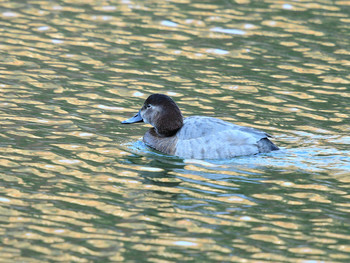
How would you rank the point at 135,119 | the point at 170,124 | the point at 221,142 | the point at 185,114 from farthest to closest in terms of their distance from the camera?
the point at 185,114 < the point at 135,119 < the point at 170,124 < the point at 221,142

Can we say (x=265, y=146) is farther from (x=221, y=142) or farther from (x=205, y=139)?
(x=205, y=139)

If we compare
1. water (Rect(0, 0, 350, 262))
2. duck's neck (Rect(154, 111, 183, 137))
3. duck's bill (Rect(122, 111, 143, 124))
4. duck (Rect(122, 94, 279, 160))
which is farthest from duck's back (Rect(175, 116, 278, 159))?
duck's bill (Rect(122, 111, 143, 124))

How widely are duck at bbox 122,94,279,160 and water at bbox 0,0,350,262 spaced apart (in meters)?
0.19

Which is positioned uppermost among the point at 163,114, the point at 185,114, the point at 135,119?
the point at 163,114

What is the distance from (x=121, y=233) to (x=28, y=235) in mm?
1017

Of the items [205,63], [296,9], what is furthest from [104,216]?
[296,9]

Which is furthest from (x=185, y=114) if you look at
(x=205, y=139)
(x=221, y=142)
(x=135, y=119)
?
(x=221, y=142)

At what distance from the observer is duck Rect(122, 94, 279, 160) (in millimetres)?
11148

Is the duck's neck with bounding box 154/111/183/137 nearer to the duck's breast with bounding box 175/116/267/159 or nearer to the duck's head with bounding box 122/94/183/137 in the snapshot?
the duck's head with bounding box 122/94/183/137

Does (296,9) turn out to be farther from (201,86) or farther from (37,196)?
(37,196)

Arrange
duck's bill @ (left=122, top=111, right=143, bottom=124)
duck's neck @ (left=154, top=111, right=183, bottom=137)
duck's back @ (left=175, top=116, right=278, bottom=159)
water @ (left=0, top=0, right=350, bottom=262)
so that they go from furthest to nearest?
duck's bill @ (left=122, top=111, right=143, bottom=124) < duck's neck @ (left=154, top=111, right=183, bottom=137) < duck's back @ (left=175, top=116, right=278, bottom=159) < water @ (left=0, top=0, right=350, bottom=262)

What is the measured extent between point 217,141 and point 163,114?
1.13 m

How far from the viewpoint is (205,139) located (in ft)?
A: 36.8

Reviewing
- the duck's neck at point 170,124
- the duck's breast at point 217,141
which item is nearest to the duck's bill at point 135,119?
the duck's neck at point 170,124
